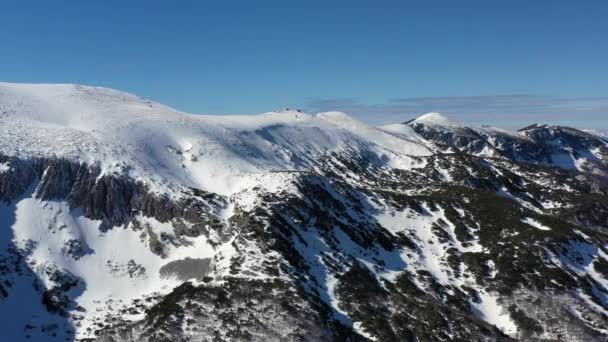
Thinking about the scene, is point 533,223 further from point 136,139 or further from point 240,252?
point 136,139

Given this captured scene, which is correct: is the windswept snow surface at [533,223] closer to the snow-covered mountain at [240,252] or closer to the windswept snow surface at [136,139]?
the snow-covered mountain at [240,252]

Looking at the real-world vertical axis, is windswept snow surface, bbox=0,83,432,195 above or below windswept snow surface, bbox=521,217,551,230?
above

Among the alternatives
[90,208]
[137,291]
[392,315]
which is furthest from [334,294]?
[90,208]

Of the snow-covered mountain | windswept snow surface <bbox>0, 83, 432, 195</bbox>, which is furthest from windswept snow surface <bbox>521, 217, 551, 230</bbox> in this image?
windswept snow surface <bbox>0, 83, 432, 195</bbox>

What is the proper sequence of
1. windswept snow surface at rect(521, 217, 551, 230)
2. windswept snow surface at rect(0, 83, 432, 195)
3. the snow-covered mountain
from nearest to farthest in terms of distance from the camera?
the snow-covered mountain < windswept snow surface at rect(0, 83, 432, 195) < windswept snow surface at rect(521, 217, 551, 230)

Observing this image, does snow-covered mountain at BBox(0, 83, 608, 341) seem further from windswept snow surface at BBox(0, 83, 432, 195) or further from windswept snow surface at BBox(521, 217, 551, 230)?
windswept snow surface at BBox(0, 83, 432, 195)

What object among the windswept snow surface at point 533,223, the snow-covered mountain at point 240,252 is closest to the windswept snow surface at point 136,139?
the snow-covered mountain at point 240,252

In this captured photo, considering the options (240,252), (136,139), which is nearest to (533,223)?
(240,252)
